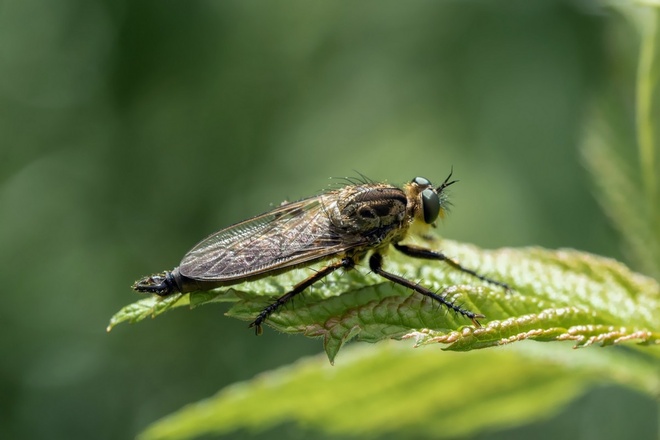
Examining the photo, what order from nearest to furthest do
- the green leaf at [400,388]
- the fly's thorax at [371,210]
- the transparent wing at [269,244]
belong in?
the green leaf at [400,388]
the transparent wing at [269,244]
the fly's thorax at [371,210]

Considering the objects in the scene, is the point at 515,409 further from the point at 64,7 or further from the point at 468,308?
the point at 64,7

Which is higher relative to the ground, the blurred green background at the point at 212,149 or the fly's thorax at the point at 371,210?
the blurred green background at the point at 212,149

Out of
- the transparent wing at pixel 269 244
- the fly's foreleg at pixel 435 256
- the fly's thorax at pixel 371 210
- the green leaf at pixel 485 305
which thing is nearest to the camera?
the green leaf at pixel 485 305

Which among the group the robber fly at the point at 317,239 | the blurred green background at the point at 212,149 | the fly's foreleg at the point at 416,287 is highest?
the blurred green background at the point at 212,149

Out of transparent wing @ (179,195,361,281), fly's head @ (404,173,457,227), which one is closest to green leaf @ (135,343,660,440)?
transparent wing @ (179,195,361,281)

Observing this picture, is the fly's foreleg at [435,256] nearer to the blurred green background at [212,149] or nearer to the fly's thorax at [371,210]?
the fly's thorax at [371,210]

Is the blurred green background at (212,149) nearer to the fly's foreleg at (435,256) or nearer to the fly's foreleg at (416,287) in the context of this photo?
the fly's foreleg at (435,256)

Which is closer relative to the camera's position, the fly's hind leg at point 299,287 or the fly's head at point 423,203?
the fly's hind leg at point 299,287

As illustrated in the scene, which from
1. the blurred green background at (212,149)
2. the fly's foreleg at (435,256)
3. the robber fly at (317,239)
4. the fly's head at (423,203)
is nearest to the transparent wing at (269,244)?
the robber fly at (317,239)
